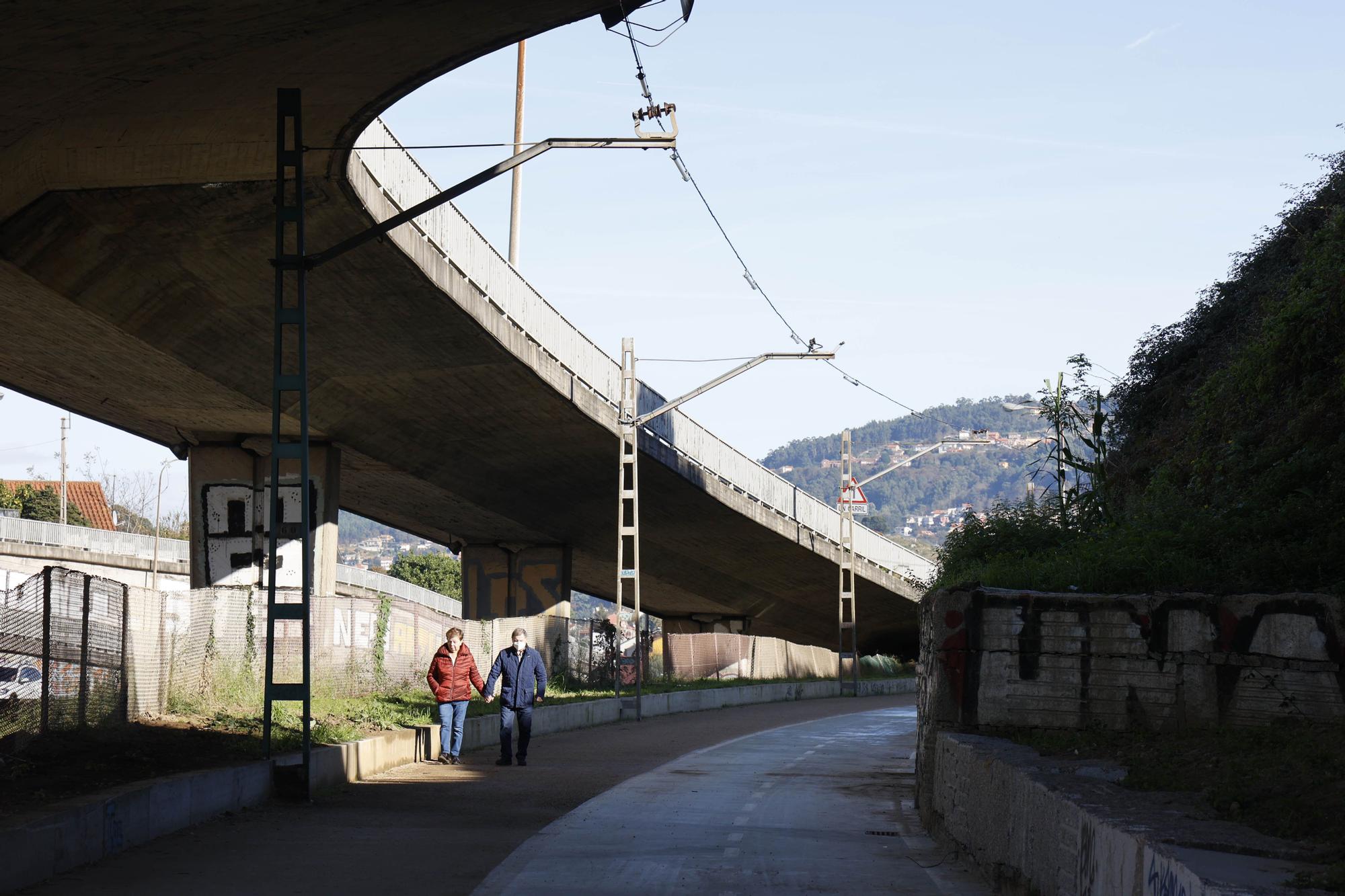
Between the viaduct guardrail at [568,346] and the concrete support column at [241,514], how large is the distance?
7.26 meters

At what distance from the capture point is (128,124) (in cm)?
1973

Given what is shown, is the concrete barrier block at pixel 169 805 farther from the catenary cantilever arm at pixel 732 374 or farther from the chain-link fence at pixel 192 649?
the catenary cantilever arm at pixel 732 374

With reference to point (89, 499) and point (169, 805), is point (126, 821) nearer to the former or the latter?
point (169, 805)

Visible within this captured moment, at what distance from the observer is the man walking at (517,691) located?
19922 mm

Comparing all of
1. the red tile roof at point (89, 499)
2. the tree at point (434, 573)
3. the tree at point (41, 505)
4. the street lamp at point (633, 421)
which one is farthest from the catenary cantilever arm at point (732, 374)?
the tree at point (434, 573)

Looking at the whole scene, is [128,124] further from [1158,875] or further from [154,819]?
[1158,875]

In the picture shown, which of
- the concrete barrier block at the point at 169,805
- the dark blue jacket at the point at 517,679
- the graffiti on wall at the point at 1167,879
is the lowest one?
the concrete barrier block at the point at 169,805

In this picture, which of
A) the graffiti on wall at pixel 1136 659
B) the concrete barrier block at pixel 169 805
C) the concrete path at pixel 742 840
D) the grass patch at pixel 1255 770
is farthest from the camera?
the concrete barrier block at pixel 169 805

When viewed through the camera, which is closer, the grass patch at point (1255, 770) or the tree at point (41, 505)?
the grass patch at point (1255, 770)

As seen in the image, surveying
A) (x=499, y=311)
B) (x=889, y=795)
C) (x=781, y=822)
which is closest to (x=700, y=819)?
(x=781, y=822)

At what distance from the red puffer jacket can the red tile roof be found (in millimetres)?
92562

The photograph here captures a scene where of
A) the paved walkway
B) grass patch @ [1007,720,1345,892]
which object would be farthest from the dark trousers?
grass patch @ [1007,720,1345,892]

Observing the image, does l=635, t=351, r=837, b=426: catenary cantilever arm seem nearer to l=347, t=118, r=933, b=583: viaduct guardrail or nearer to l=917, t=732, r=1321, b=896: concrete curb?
l=347, t=118, r=933, b=583: viaduct guardrail

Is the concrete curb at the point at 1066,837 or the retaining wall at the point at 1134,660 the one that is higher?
the retaining wall at the point at 1134,660
